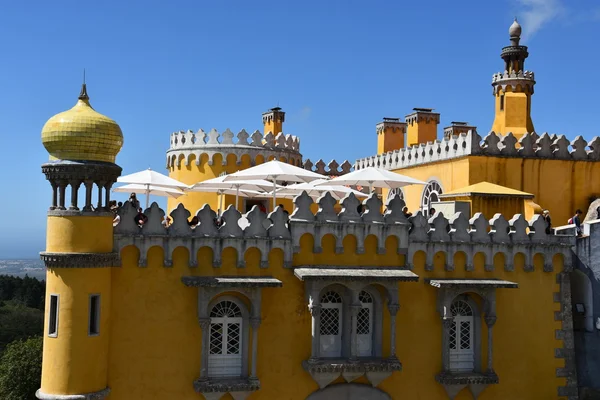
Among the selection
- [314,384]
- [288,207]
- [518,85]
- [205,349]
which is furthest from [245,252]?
[518,85]

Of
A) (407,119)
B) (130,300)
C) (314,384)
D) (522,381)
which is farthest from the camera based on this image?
(407,119)

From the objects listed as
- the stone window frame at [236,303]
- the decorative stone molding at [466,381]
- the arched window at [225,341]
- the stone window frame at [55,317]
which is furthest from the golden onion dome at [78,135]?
the decorative stone molding at [466,381]

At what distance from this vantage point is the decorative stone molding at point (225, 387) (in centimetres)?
1961

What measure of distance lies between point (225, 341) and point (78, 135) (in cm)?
666

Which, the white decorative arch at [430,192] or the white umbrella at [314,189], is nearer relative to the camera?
the white umbrella at [314,189]

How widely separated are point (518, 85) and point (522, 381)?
15.4 meters

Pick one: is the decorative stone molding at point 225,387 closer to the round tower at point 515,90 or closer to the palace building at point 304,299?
the palace building at point 304,299

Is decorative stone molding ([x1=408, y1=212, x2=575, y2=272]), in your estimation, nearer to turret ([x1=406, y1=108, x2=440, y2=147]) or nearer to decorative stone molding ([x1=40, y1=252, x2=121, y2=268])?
decorative stone molding ([x1=40, y1=252, x2=121, y2=268])

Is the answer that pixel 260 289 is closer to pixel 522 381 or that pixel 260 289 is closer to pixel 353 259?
pixel 353 259

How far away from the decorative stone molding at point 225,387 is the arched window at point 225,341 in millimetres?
326

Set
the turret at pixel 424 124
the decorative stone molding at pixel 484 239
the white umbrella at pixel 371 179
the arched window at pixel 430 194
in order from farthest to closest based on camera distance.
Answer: the turret at pixel 424 124, the arched window at pixel 430 194, the white umbrella at pixel 371 179, the decorative stone molding at pixel 484 239

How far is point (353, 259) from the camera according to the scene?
21.0 metres

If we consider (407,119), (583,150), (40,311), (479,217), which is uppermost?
(407,119)

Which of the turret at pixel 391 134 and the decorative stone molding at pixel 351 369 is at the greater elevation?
the turret at pixel 391 134
